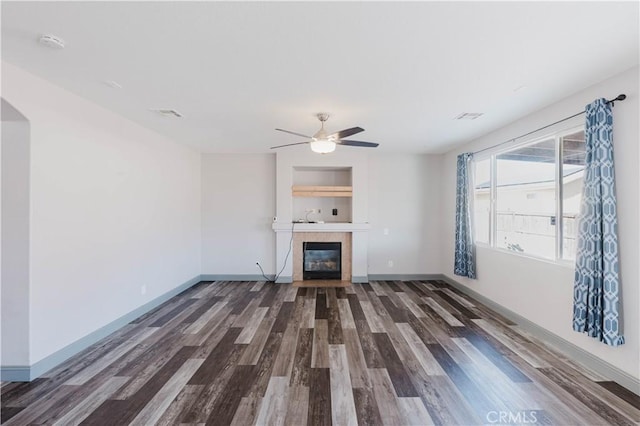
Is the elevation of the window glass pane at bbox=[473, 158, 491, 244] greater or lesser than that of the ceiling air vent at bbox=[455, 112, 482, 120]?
lesser

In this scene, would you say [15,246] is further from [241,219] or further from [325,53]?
[241,219]

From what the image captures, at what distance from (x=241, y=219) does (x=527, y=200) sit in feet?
15.6

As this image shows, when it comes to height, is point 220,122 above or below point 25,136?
above

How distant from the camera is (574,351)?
263 centimetres

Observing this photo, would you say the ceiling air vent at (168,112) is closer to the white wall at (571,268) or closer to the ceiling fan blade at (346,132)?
the ceiling fan blade at (346,132)

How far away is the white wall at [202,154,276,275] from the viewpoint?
5.47 m

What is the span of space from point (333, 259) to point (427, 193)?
7.80 feet

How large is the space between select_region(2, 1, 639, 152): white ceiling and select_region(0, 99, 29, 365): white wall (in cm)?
71

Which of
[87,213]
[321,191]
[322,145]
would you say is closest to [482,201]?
[321,191]

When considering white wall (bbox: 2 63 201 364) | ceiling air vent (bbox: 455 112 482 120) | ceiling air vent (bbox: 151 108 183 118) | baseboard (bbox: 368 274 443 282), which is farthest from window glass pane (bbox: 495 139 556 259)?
white wall (bbox: 2 63 201 364)

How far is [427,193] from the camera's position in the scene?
18.2 feet

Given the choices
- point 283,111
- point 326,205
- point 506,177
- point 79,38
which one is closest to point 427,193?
point 506,177

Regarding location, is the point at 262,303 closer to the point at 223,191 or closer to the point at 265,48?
the point at 223,191

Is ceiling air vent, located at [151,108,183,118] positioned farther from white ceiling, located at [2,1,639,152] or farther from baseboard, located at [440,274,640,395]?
baseboard, located at [440,274,640,395]
